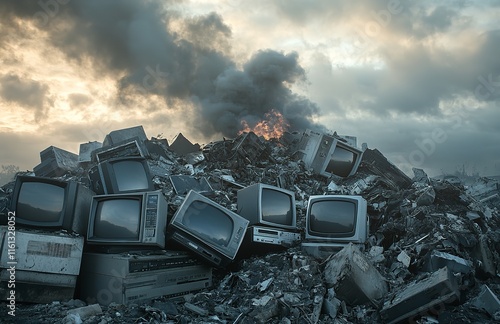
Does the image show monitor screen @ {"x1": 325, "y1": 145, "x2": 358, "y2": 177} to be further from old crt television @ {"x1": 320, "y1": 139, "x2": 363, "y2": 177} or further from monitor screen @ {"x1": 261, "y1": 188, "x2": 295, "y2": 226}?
monitor screen @ {"x1": 261, "y1": 188, "x2": 295, "y2": 226}

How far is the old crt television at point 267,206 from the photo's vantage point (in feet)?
18.8

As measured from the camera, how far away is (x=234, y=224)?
16.3ft

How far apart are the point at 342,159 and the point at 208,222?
603cm

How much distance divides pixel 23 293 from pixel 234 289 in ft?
7.02

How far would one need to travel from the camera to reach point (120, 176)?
5.89m

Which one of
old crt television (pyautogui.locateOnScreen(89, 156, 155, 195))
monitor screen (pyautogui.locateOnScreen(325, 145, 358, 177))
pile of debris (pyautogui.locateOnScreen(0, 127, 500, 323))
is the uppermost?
monitor screen (pyautogui.locateOnScreen(325, 145, 358, 177))

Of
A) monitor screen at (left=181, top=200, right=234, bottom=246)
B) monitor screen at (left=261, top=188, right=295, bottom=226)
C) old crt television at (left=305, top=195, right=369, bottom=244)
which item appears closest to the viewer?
monitor screen at (left=181, top=200, right=234, bottom=246)

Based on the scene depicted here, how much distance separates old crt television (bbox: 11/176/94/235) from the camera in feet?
14.5

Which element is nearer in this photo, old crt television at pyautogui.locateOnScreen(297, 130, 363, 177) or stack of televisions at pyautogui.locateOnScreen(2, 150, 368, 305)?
stack of televisions at pyautogui.locateOnScreen(2, 150, 368, 305)

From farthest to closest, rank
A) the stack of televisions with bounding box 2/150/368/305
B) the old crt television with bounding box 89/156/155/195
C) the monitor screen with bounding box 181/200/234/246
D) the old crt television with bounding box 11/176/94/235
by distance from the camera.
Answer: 1. the old crt television with bounding box 89/156/155/195
2. the monitor screen with bounding box 181/200/234/246
3. the old crt television with bounding box 11/176/94/235
4. the stack of televisions with bounding box 2/150/368/305

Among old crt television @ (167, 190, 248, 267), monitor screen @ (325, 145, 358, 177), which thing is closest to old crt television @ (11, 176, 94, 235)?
old crt television @ (167, 190, 248, 267)

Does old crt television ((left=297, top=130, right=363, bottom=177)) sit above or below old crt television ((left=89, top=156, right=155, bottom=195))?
above

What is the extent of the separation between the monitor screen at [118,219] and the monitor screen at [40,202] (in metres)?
0.44

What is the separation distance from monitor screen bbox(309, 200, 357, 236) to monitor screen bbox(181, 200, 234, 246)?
1441mm
